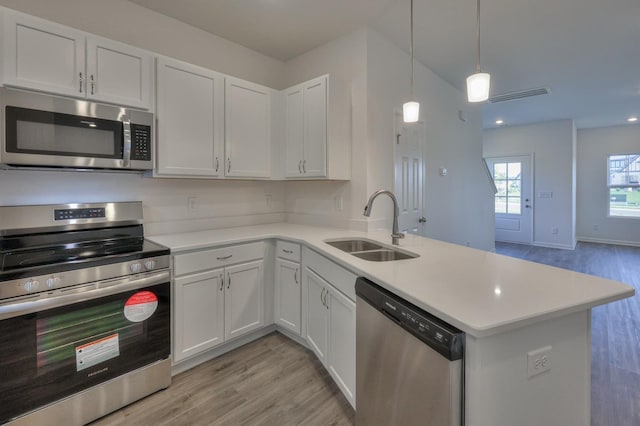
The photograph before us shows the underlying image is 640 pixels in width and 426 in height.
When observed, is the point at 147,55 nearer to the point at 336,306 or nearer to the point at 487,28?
the point at 336,306

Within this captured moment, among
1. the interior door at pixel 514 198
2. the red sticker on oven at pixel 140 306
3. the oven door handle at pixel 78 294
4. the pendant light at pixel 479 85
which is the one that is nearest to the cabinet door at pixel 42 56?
the oven door handle at pixel 78 294

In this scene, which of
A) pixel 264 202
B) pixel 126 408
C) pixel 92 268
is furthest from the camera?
pixel 264 202

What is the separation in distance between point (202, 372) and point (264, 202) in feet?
5.68

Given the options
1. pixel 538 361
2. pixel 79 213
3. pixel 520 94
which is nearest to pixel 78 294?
pixel 79 213

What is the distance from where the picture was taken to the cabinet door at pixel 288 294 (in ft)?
7.95

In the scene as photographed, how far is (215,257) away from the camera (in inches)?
87.0

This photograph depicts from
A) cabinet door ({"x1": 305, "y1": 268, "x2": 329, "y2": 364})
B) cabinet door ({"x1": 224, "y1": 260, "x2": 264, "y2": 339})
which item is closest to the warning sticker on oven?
cabinet door ({"x1": 224, "y1": 260, "x2": 264, "y2": 339})

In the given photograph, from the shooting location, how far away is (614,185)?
6793 millimetres

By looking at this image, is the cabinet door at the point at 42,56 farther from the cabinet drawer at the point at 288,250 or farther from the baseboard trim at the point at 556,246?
the baseboard trim at the point at 556,246

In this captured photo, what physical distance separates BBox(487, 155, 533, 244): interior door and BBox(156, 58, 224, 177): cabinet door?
6678mm

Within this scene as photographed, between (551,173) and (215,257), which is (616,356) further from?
(551,173)

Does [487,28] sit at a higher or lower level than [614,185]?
higher

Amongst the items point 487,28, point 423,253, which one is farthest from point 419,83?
point 423,253

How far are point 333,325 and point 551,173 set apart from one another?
22.9ft
